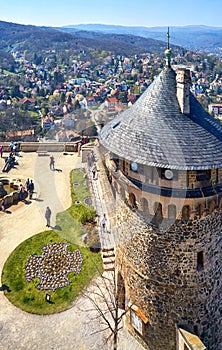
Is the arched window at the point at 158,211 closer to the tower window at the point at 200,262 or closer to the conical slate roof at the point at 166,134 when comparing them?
the conical slate roof at the point at 166,134

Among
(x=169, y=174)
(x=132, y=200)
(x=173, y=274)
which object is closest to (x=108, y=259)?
(x=173, y=274)

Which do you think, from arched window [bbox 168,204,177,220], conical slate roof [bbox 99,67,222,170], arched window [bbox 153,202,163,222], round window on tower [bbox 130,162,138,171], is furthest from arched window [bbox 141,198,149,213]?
conical slate roof [bbox 99,67,222,170]

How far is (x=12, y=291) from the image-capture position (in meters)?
14.7

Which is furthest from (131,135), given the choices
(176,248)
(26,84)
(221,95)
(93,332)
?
(26,84)

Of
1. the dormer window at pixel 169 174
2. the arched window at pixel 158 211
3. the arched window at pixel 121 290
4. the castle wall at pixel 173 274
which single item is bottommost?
the arched window at pixel 121 290

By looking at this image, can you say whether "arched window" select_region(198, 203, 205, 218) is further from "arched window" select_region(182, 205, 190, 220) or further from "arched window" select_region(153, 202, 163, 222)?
"arched window" select_region(153, 202, 163, 222)

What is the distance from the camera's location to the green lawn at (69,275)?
14172mm

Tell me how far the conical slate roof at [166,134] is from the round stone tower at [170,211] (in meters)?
0.03

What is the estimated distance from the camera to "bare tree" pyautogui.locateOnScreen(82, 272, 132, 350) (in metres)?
12.3

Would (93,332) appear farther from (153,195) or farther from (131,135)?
(131,135)

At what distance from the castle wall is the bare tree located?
941 mm

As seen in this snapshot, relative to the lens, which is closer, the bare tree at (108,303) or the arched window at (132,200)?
the arched window at (132,200)

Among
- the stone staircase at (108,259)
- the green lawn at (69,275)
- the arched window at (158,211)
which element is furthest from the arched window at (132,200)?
the green lawn at (69,275)

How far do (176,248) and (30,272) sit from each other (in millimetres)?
7764
